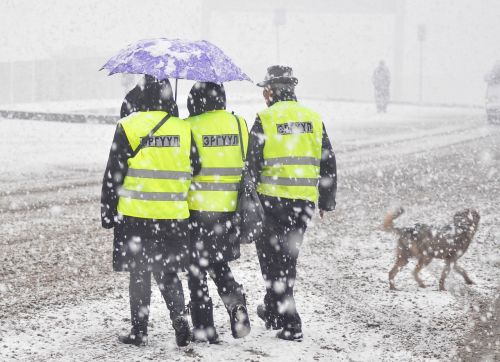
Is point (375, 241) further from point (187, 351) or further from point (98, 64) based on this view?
point (98, 64)

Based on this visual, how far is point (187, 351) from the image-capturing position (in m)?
4.58

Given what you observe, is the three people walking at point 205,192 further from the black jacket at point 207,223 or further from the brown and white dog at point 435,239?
the brown and white dog at point 435,239

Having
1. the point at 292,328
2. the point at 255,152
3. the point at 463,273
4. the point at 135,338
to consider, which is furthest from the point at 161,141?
the point at 463,273

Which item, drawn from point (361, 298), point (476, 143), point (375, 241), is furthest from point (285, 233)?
point (476, 143)

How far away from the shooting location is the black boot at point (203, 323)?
15.4 ft

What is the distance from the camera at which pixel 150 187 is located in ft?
14.0

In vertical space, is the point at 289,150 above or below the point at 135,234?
above

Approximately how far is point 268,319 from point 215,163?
4.15 feet

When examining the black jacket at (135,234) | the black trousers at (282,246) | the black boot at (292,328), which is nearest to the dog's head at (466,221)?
the black trousers at (282,246)

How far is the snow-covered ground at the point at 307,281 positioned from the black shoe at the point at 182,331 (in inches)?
3.1

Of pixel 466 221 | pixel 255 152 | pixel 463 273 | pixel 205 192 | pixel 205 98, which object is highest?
pixel 205 98

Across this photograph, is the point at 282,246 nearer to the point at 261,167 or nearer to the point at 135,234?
the point at 261,167

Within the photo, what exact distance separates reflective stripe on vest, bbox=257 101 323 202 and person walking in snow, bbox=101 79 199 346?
0.55 m

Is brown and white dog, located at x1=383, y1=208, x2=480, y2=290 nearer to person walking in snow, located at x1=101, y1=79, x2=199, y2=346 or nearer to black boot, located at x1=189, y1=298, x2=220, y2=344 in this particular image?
black boot, located at x1=189, y1=298, x2=220, y2=344
